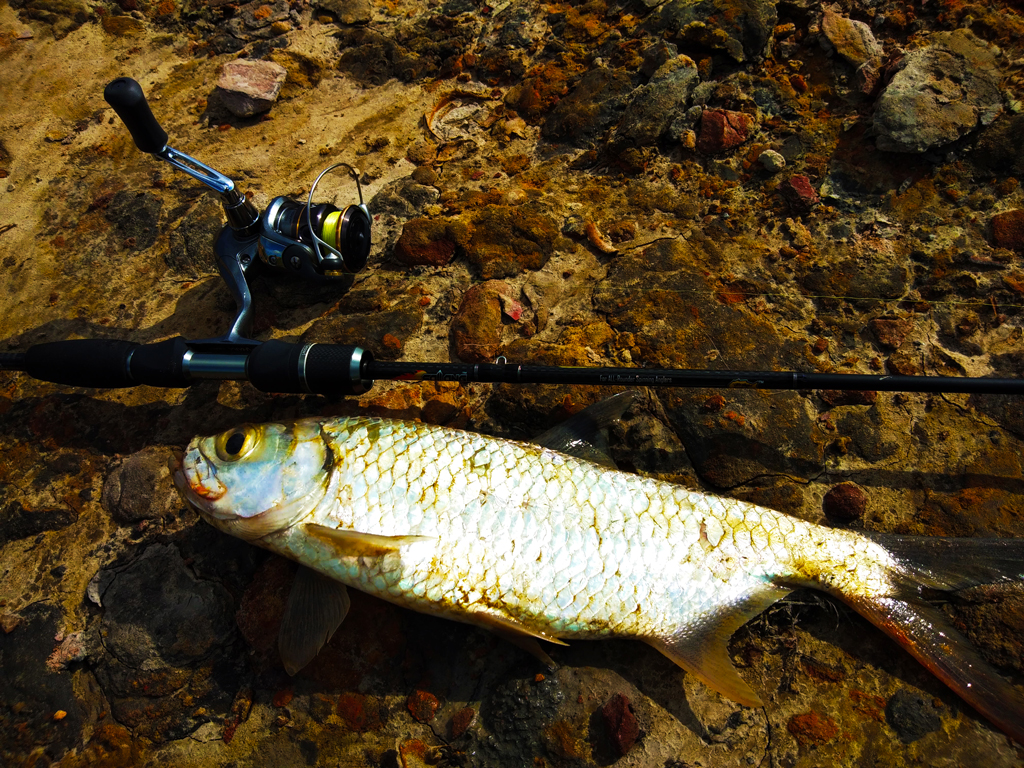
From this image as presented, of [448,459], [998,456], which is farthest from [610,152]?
[998,456]

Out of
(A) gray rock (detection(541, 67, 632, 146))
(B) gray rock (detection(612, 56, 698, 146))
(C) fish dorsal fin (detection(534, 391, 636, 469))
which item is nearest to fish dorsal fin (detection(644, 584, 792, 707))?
(C) fish dorsal fin (detection(534, 391, 636, 469))

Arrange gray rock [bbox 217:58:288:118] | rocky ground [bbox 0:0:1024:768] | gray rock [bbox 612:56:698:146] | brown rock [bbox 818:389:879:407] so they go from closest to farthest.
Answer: rocky ground [bbox 0:0:1024:768] → brown rock [bbox 818:389:879:407] → gray rock [bbox 612:56:698:146] → gray rock [bbox 217:58:288:118]

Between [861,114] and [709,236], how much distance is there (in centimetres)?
125

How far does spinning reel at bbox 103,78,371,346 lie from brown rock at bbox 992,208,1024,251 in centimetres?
341

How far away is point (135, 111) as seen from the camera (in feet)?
8.80

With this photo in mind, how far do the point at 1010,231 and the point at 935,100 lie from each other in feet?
2.79

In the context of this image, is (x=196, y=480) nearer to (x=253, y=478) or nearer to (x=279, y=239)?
(x=253, y=478)

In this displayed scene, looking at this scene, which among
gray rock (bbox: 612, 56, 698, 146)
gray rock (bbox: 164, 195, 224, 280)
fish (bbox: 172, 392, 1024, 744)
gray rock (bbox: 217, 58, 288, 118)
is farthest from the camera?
gray rock (bbox: 217, 58, 288, 118)

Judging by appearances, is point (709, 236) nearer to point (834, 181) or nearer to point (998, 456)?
point (834, 181)

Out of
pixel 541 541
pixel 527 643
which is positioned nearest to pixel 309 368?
pixel 541 541

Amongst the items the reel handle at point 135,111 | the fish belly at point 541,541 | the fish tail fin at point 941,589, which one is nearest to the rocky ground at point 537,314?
the fish tail fin at point 941,589

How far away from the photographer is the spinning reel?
3.01m

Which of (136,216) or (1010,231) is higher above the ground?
(1010,231)

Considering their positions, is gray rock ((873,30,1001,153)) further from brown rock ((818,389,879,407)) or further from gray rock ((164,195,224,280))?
gray rock ((164,195,224,280))
